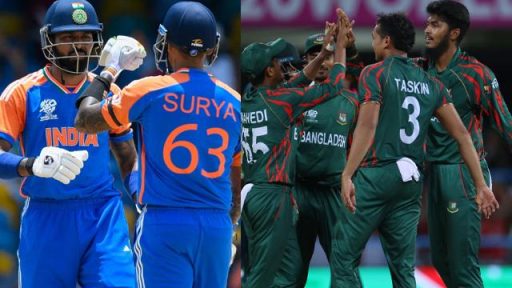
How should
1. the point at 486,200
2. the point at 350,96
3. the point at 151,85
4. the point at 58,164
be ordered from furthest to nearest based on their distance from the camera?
the point at 350,96 → the point at 486,200 → the point at 58,164 → the point at 151,85

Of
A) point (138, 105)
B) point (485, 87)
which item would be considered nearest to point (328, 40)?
point (485, 87)

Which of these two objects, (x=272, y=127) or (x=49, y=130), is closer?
(x=49, y=130)

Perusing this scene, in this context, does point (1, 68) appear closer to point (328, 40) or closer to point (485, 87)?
point (328, 40)

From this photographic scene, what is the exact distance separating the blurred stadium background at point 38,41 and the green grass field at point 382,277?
6.75ft

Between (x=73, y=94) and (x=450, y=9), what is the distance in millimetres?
2794

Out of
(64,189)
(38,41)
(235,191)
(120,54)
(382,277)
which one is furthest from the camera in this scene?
(382,277)

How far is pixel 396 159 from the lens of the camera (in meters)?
6.23

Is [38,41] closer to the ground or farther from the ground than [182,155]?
closer to the ground

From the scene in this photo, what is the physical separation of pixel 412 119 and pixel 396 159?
258 mm

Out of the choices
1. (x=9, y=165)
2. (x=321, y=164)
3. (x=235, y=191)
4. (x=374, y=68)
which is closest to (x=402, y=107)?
(x=374, y=68)

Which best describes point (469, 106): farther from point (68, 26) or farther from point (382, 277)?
point (382, 277)

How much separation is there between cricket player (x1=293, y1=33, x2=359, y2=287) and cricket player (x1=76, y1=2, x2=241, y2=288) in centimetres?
245

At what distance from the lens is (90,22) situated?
16.7 ft

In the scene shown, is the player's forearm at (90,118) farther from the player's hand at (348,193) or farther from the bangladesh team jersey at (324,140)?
the bangladesh team jersey at (324,140)
